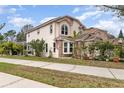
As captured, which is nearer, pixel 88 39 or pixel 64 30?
pixel 88 39

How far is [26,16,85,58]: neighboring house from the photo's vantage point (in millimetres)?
26641

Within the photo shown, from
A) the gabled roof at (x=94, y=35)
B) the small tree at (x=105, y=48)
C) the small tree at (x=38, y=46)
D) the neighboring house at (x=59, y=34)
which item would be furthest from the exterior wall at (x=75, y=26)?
the small tree at (x=105, y=48)

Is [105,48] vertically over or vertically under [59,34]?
under

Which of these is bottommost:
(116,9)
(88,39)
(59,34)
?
(88,39)

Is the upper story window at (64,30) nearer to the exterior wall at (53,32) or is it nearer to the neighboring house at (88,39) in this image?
the exterior wall at (53,32)

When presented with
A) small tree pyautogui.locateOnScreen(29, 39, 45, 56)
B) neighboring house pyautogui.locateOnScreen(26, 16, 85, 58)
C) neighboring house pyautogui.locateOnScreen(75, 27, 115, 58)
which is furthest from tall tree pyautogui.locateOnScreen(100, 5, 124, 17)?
small tree pyautogui.locateOnScreen(29, 39, 45, 56)

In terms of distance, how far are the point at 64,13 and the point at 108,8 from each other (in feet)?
31.9

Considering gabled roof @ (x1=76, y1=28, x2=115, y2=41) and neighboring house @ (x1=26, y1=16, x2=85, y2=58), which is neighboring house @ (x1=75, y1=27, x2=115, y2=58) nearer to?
gabled roof @ (x1=76, y1=28, x2=115, y2=41)

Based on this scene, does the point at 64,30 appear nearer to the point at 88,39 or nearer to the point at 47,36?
the point at 47,36

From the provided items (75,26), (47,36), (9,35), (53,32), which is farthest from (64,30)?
(9,35)

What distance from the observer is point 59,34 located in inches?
1064

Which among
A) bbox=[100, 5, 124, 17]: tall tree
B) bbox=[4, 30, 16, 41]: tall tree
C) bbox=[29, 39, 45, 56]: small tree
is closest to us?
bbox=[100, 5, 124, 17]: tall tree

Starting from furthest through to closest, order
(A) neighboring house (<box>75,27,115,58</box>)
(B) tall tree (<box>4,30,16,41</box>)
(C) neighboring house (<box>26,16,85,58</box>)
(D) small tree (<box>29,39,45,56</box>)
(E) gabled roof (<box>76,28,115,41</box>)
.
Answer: (B) tall tree (<box>4,30,16,41</box>) → (D) small tree (<box>29,39,45,56</box>) → (C) neighboring house (<box>26,16,85,58</box>) → (E) gabled roof (<box>76,28,115,41</box>) → (A) neighboring house (<box>75,27,115,58</box>)
